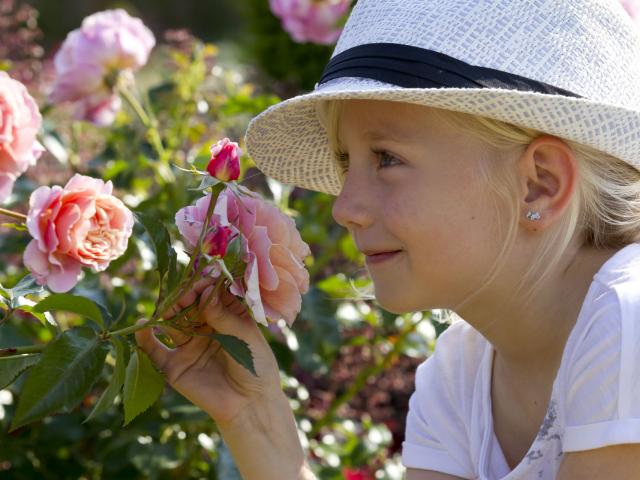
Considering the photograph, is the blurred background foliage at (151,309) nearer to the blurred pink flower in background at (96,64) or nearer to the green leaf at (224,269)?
the blurred pink flower in background at (96,64)

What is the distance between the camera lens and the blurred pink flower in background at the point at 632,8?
7.57 feet

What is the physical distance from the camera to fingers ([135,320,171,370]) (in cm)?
154

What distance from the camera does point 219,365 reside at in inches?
65.2

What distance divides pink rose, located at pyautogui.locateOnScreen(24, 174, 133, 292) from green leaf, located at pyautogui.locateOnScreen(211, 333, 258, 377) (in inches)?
7.2

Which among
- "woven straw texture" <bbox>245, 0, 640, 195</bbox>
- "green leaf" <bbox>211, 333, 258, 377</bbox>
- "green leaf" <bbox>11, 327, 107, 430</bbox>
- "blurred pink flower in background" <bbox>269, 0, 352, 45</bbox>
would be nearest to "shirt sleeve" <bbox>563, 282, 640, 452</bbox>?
"woven straw texture" <bbox>245, 0, 640, 195</bbox>

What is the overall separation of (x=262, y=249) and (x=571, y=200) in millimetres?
490

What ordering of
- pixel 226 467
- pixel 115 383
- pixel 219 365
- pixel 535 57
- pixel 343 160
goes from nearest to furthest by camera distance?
pixel 115 383 → pixel 535 57 → pixel 219 365 → pixel 343 160 → pixel 226 467

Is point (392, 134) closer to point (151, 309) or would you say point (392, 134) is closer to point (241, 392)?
point (241, 392)

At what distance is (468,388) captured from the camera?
6.32 ft

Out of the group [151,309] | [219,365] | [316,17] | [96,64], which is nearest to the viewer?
[219,365]

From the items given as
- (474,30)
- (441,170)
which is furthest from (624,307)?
(474,30)

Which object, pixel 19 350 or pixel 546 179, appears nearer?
pixel 19 350

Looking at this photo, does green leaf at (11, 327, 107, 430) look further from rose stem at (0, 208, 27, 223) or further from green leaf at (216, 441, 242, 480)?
green leaf at (216, 441, 242, 480)

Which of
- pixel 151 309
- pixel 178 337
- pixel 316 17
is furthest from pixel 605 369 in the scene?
pixel 316 17
